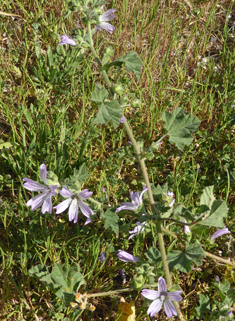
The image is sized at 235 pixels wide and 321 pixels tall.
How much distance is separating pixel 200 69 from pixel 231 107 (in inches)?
25.9

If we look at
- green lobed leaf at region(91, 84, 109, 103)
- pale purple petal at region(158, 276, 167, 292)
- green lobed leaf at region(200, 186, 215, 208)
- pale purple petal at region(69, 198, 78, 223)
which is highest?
green lobed leaf at region(91, 84, 109, 103)

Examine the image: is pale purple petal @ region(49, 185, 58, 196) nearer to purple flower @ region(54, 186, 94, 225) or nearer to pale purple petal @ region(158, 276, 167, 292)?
purple flower @ region(54, 186, 94, 225)

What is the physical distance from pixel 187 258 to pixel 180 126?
0.71 m

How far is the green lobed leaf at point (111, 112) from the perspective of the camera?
160 cm

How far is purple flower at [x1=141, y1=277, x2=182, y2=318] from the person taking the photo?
166 centimetres

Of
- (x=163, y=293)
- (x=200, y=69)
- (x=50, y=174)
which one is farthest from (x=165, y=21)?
(x=163, y=293)

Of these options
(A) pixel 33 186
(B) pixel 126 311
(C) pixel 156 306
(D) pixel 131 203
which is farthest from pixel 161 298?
(A) pixel 33 186

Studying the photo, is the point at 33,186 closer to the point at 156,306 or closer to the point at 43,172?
the point at 43,172

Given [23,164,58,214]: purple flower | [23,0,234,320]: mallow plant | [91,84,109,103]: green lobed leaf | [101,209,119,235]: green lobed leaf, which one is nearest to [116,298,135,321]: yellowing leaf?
[23,0,234,320]: mallow plant

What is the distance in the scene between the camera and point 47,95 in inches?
109

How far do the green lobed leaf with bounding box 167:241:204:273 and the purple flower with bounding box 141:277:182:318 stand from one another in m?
0.14

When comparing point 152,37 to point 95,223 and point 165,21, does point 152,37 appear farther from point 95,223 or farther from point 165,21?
point 95,223

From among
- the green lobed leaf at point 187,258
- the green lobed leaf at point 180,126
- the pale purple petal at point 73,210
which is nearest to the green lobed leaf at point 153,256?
the green lobed leaf at point 187,258

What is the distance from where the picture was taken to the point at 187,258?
1.73 m
